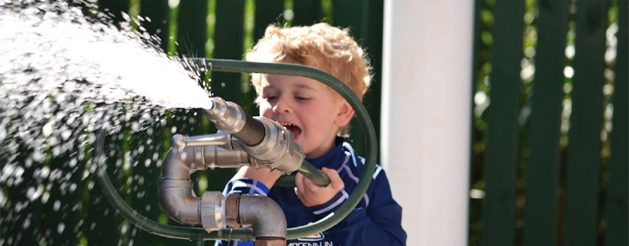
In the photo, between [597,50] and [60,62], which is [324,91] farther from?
[597,50]

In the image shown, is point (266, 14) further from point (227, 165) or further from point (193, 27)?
point (227, 165)

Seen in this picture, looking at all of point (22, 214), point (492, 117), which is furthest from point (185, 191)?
point (492, 117)

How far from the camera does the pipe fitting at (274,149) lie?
0.86 meters

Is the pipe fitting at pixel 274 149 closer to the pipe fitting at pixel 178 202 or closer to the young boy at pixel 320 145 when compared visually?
the pipe fitting at pixel 178 202

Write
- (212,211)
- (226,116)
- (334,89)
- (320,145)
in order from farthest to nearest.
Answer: (320,145) < (334,89) < (212,211) < (226,116)

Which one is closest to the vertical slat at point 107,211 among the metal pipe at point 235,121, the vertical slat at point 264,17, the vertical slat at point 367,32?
the vertical slat at point 264,17

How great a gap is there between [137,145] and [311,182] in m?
1.25

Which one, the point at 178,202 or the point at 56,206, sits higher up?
the point at 178,202

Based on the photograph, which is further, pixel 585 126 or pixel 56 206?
pixel 585 126

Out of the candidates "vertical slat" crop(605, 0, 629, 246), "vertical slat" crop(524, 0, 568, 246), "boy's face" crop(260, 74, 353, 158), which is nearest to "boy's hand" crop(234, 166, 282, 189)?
"boy's face" crop(260, 74, 353, 158)

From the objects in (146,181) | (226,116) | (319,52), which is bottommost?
(146,181)

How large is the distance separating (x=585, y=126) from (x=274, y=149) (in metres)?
2.07

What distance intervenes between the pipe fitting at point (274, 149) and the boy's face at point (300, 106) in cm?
63

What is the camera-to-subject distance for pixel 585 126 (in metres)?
2.55
